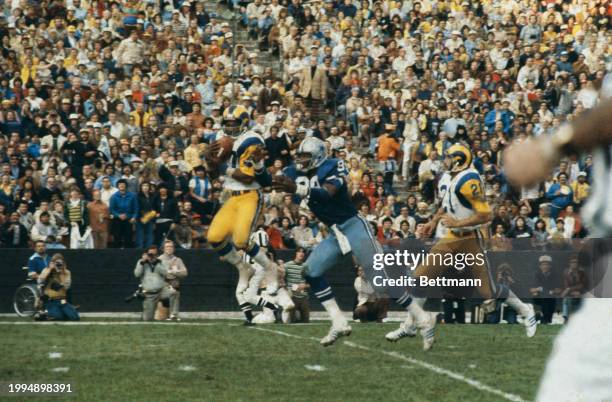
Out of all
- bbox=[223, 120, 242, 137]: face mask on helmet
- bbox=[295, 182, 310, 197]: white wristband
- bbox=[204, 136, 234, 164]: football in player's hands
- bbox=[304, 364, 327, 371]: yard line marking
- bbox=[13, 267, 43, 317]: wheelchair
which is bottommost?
bbox=[13, 267, 43, 317]: wheelchair

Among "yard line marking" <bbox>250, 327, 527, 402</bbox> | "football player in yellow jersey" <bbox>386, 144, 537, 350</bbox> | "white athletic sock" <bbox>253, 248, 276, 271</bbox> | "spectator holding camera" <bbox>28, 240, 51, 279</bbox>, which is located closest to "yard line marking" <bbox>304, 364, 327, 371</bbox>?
"yard line marking" <bbox>250, 327, 527, 402</bbox>

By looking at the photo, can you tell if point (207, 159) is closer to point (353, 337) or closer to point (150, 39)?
point (150, 39)

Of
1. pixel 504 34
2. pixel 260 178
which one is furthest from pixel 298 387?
pixel 504 34

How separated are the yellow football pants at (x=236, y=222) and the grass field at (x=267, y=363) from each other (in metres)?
0.99

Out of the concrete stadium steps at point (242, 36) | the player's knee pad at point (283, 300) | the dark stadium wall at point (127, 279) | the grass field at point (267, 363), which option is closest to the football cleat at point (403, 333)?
the grass field at point (267, 363)

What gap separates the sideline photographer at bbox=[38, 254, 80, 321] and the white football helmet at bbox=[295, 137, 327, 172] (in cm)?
513

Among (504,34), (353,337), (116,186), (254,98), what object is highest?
(504,34)

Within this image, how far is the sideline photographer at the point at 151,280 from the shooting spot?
647 inches

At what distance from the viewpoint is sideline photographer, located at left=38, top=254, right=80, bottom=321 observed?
15867mm

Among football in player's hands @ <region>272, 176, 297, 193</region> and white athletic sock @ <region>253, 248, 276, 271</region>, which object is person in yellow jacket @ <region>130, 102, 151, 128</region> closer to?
white athletic sock @ <region>253, 248, 276, 271</region>

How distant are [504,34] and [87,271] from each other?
1073cm

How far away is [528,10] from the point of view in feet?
84.2

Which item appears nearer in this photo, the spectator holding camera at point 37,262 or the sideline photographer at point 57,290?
the sideline photographer at point 57,290

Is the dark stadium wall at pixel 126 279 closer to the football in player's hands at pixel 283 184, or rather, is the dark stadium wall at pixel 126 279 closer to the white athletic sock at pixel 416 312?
the white athletic sock at pixel 416 312
